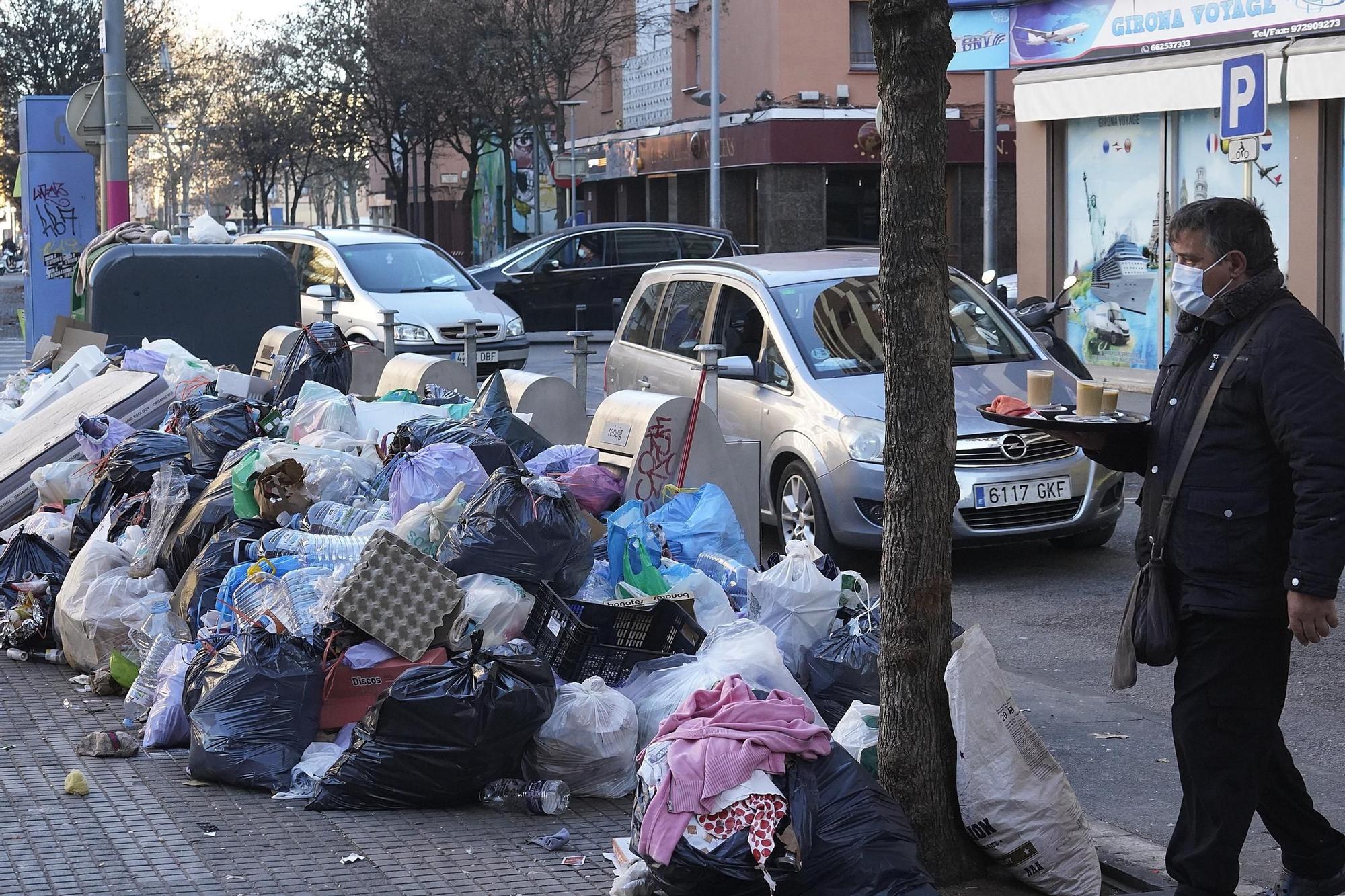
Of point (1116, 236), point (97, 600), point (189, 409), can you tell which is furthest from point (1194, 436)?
point (1116, 236)

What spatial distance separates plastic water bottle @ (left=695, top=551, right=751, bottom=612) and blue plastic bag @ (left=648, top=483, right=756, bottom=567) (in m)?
0.06

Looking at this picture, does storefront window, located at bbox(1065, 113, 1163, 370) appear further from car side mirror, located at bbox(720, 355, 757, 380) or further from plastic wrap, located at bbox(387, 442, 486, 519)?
plastic wrap, located at bbox(387, 442, 486, 519)

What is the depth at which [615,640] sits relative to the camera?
5.40 meters

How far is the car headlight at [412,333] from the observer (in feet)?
52.8

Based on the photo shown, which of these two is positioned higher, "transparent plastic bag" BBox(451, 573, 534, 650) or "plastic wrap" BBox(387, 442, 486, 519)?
"plastic wrap" BBox(387, 442, 486, 519)

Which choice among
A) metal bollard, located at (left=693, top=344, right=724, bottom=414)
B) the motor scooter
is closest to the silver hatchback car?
metal bollard, located at (left=693, top=344, right=724, bottom=414)

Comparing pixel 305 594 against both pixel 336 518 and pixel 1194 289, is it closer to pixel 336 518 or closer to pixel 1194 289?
pixel 336 518

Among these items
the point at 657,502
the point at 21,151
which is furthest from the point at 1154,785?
the point at 21,151

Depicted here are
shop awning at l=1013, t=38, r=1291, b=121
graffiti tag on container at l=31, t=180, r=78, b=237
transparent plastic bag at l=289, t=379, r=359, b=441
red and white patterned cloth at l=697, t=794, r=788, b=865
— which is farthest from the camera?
graffiti tag on container at l=31, t=180, r=78, b=237

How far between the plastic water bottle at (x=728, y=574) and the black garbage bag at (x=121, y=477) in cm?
283

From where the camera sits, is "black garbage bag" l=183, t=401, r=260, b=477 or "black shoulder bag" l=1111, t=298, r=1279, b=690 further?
"black garbage bag" l=183, t=401, r=260, b=477

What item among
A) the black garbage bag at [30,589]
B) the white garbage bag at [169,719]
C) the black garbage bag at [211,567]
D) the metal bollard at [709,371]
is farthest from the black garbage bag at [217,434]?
the metal bollard at [709,371]

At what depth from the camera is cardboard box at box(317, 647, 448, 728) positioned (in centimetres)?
527

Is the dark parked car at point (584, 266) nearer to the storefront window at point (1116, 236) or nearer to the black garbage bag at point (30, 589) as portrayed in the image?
the storefront window at point (1116, 236)
